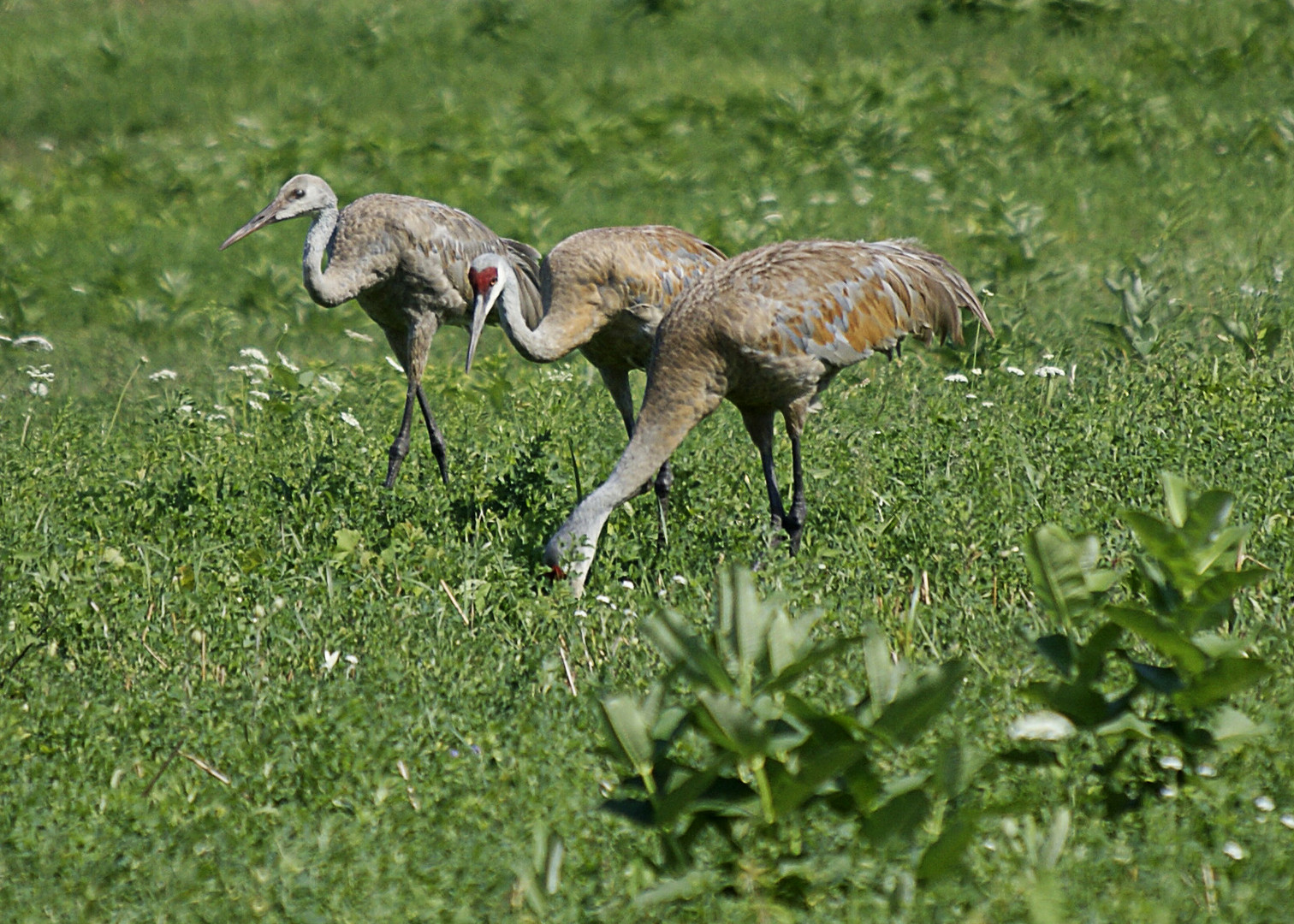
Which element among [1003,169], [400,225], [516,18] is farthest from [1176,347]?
[516,18]

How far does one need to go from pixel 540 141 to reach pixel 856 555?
29.3 ft

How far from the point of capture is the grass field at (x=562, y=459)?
3.22 meters

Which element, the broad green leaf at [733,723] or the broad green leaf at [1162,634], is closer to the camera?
the broad green leaf at [733,723]

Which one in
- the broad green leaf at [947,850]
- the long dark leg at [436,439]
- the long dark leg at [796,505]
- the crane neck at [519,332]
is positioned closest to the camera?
the broad green leaf at [947,850]

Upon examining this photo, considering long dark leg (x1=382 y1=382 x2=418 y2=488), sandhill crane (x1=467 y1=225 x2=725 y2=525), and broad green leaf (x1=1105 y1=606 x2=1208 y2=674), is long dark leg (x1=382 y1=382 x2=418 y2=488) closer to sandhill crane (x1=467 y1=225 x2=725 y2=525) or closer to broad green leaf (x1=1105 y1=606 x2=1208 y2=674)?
sandhill crane (x1=467 y1=225 x2=725 y2=525)

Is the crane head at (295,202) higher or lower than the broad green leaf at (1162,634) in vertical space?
lower

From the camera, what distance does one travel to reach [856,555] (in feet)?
16.5

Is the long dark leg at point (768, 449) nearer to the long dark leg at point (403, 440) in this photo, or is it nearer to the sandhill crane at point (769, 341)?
the sandhill crane at point (769, 341)

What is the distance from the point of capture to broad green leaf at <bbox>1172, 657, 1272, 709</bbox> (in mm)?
2988

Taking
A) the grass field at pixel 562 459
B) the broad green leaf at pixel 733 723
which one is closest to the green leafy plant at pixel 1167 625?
the grass field at pixel 562 459

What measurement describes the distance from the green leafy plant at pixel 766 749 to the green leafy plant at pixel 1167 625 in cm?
40

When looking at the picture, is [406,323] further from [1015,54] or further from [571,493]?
[1015,54]

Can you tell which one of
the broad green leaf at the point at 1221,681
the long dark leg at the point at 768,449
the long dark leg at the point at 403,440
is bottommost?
the long dark leg at the point at 403,440

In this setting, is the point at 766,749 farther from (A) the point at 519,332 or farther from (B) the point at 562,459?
(B) the point at 562,459
